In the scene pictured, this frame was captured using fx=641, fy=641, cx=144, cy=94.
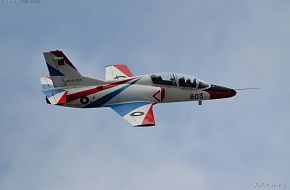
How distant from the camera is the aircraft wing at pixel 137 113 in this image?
32366mm

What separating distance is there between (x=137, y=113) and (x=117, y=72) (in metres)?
6.14

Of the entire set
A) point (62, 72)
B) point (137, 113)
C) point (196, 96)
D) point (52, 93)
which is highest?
point (62, 72)

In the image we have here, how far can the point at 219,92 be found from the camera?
120 feet

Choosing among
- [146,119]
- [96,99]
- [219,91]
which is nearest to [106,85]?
[96,99]

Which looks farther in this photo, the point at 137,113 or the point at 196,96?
the point at 196,96

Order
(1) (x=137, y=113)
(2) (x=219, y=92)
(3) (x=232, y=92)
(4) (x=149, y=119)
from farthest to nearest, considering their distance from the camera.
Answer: (3) (x=232, y=92)
(2) (x=219, y=92)
(1) (x=137, y=113)
(4) (x=149, y=119)

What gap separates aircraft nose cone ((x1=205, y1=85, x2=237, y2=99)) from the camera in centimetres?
3653

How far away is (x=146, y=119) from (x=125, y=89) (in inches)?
116

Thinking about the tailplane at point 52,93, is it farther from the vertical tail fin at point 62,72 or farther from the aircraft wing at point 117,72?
the aircraft wing at point 117,72

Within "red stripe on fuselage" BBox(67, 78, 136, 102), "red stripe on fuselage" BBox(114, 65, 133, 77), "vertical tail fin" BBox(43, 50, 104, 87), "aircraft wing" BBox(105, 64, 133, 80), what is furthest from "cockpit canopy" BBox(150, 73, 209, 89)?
"red stripe on fuselage" BBox(114, 65, 133, 77)

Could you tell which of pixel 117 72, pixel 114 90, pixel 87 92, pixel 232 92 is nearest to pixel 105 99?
pixel 114 90

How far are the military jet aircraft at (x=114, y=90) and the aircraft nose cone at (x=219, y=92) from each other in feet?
3.67

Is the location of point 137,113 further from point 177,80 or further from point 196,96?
point 196,96

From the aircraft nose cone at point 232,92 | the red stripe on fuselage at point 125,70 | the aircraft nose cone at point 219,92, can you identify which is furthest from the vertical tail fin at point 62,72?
the aircraft nose cone at point 232,92
